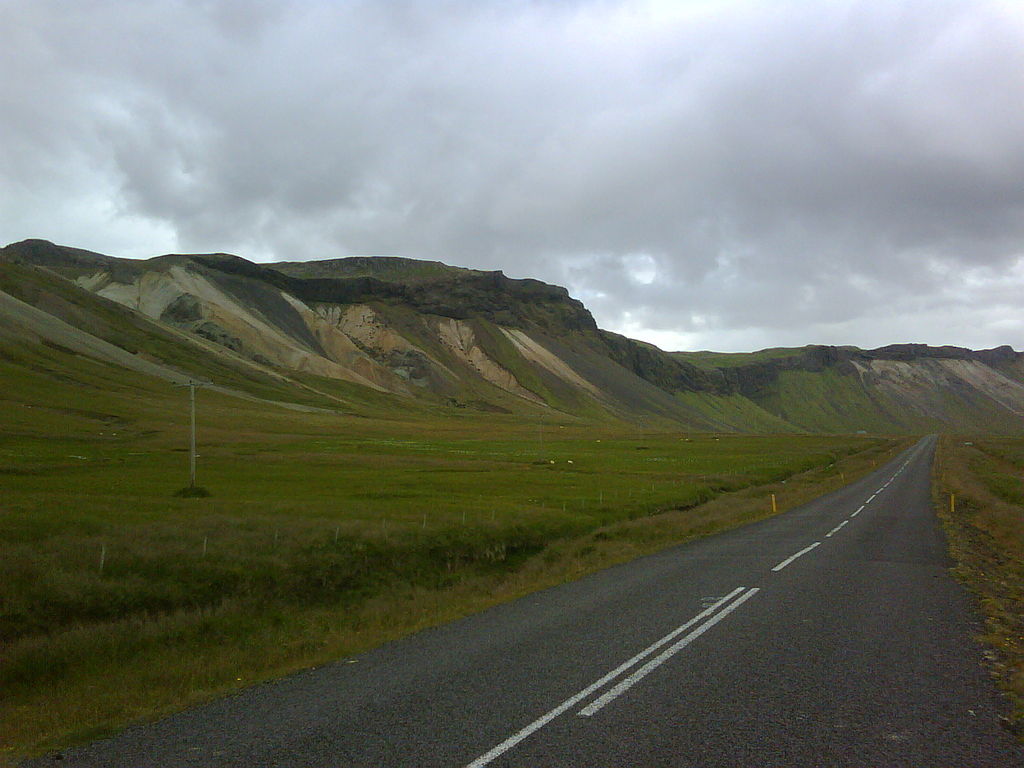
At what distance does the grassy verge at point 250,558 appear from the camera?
588 inches

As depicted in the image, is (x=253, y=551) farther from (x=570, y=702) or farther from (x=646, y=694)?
(x=646, y=694)

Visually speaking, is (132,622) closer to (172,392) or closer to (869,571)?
(869,571)

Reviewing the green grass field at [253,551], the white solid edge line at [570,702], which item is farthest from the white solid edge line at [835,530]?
the white solid edge line at [570,702]

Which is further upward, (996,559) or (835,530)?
(996,559)

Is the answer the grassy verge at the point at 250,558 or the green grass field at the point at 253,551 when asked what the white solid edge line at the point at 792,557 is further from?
the green grass field at the point at 253,551

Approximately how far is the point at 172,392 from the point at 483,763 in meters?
140

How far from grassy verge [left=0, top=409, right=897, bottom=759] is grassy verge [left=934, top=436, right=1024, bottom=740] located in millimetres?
9341

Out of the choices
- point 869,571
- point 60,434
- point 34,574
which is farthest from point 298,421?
point 869,571

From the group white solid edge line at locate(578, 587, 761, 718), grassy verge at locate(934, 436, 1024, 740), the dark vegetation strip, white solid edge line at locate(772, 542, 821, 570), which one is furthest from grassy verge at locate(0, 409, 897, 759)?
grassy verge at locate(934, 436, 1024, 740)

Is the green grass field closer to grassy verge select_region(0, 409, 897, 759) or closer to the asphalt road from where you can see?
grassy verge select_region(0, 409, 897, 759)

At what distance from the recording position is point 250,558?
2281 cm

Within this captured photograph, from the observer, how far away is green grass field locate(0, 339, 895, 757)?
15175 millimetres

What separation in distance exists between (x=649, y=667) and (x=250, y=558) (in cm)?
1634

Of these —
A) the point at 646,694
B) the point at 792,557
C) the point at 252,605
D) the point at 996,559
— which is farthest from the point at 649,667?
the point at 996,559
